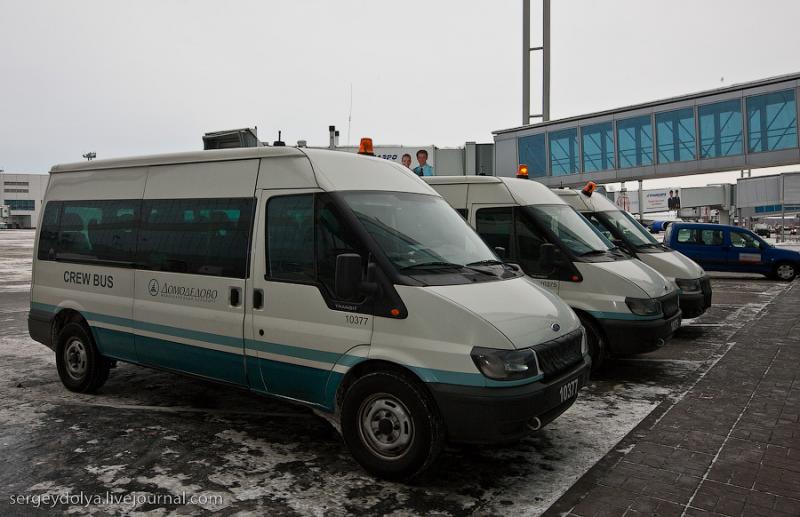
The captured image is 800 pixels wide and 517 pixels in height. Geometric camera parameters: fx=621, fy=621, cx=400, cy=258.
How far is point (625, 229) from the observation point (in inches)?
401

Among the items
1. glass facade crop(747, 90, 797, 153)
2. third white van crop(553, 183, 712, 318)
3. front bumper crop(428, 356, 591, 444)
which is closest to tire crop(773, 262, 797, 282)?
glass facade crop(747, 90, 797, 153)

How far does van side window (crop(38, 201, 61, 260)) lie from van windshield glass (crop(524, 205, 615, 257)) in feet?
17.4

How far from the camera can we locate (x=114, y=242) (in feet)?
19.8

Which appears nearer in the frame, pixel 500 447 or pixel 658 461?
pixel 658 461

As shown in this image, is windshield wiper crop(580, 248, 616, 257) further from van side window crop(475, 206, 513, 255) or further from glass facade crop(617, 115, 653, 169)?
glass facade crop(617, 115, 653, 169)

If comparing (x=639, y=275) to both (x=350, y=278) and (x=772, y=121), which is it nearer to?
(x=350, y=278)

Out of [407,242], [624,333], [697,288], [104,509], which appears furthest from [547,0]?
[104,509]

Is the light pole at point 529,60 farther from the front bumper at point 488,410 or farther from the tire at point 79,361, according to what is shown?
the front bumper at point 488,410

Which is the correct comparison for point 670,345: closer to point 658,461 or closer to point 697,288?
point 697,288

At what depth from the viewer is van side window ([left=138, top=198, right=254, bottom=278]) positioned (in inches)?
198

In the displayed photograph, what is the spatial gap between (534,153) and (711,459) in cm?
2513

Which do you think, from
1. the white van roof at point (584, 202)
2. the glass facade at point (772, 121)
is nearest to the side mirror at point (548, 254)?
the white van roof at point (584, 202)

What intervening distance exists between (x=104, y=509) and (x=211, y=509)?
2.13 feet

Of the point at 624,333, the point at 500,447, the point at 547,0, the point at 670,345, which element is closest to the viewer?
the point at 500,447
